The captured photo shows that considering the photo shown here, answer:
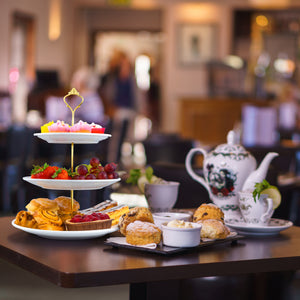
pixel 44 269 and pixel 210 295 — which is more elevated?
pixel 44 269

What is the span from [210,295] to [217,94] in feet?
28.7

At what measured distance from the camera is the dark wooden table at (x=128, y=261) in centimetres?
126

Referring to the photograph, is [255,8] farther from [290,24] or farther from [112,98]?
[112,98]

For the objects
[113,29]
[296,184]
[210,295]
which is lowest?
[210,295]

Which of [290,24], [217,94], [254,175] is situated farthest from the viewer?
[290,24]

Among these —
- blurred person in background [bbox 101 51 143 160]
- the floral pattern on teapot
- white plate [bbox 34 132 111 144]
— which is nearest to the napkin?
white plate [bbox 34 132 111 144]

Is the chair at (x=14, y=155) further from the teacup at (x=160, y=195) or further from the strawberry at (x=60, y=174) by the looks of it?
the strawberry at (x=60, y=174)

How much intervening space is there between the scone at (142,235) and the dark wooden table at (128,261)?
0.08 feet

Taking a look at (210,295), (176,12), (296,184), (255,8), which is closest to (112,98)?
(176,12)

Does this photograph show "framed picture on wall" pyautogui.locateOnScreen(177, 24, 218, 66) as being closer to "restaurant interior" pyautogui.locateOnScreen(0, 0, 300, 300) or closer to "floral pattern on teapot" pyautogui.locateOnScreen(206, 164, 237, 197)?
"restaurant interior" pyautogui.locateOnScreen(0, 0, 300, 300)

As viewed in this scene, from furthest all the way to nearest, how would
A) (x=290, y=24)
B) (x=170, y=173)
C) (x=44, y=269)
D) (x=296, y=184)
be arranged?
(x=290, y=24) → (x=296, y=184) → (x=170, y=173) → (x=44, y=269)

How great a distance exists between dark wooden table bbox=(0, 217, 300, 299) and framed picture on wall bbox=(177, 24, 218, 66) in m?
12.1

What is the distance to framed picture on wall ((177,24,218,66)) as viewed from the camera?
13508 millimetres

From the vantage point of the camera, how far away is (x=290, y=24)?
45.2 ft
